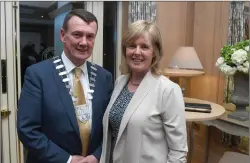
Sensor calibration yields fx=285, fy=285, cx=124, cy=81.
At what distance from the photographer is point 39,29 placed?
2.82m

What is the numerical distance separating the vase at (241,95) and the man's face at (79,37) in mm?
1467

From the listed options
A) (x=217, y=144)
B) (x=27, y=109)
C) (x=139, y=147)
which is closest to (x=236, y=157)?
(x=139, y=147)

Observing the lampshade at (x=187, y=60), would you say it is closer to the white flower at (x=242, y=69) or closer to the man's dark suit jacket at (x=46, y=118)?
the white flower at (x=242, y=69)

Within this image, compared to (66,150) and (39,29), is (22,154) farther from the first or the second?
(66,150)

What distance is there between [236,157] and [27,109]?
1.36 m

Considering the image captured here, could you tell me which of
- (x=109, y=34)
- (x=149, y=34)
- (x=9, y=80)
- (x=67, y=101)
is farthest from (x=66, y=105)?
(x=109, y=34)

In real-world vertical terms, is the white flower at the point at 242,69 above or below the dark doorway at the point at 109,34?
below

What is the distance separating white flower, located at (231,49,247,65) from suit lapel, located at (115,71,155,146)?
1152 millimetres

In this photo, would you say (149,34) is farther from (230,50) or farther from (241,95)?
(241,95)

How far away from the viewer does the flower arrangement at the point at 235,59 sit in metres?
2.21

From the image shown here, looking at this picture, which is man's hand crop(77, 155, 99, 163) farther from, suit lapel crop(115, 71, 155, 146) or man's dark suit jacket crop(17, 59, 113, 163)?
suit lapel crop(115, 71, 155, 146)

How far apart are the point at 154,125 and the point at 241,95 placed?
140 cm

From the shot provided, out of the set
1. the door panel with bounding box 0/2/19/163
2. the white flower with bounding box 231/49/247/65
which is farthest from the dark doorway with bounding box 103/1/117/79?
the white flower with bounding box 231/49/247/65

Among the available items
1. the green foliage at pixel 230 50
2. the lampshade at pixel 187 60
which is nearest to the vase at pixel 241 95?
the green foliage at pixel 230 50
